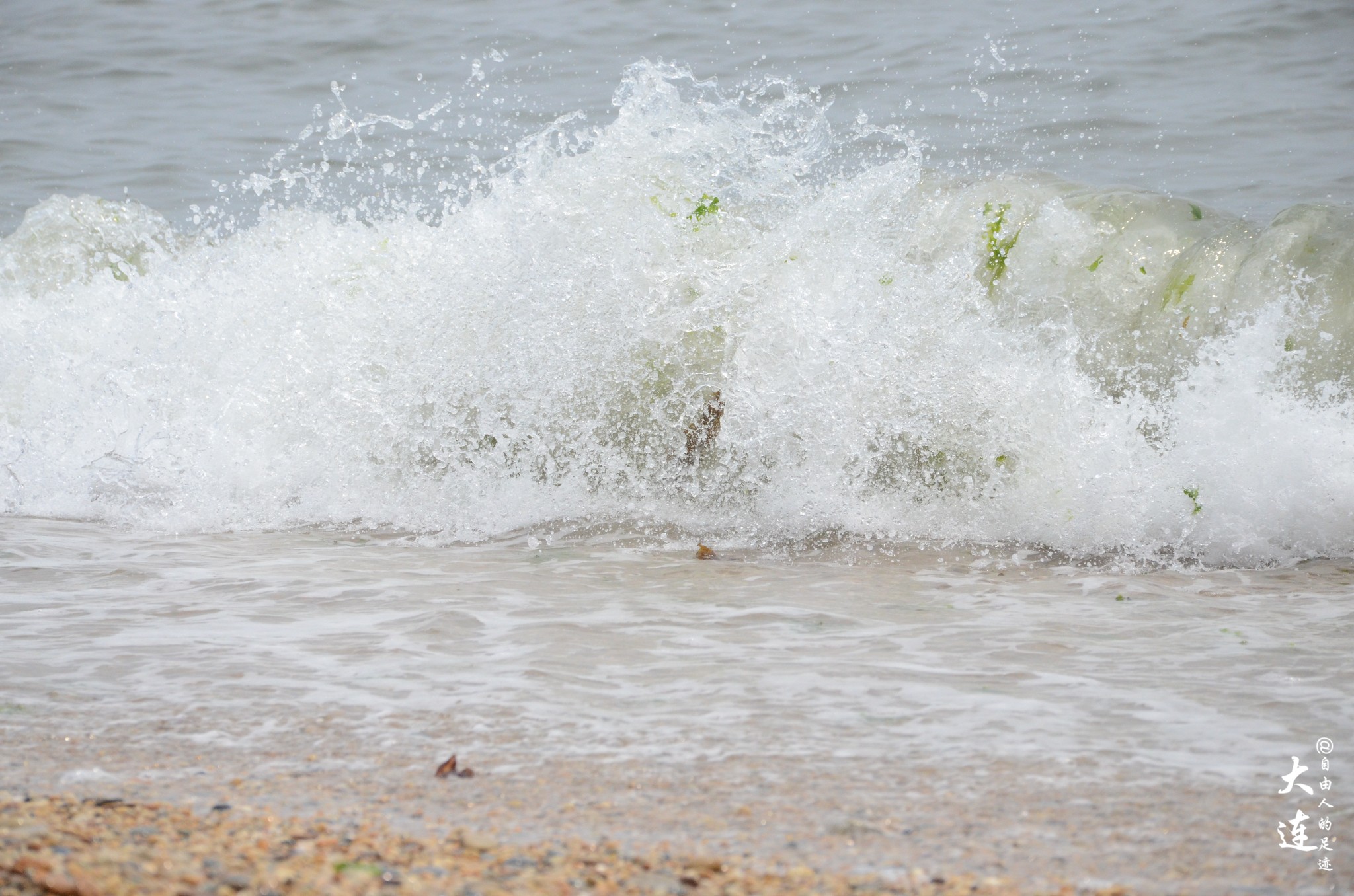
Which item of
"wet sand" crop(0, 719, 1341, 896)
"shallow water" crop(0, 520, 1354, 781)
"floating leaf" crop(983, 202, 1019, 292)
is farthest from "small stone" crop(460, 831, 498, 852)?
"floating leaf" crop(983, 202, 1019, 292)

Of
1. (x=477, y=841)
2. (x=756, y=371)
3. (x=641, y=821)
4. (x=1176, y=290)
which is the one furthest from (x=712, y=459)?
(x=477, y=841)

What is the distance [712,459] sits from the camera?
4152 millimetres

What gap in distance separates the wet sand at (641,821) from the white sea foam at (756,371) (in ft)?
6.24

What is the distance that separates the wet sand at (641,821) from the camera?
5.15ft

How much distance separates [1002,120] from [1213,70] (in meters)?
1.62

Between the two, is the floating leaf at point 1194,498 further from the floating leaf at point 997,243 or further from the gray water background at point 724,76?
the gray water background at point 724,76

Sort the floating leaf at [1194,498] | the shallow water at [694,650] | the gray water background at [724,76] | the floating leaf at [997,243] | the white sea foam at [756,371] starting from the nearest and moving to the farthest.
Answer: the shallow water at [694,650] < the floating leaf at [1194,498] < the white sea foam at [756,371] < the floating leaf at [997,243] < the gray water background at [724,76]

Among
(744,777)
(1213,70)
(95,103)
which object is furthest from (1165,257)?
(95,103)

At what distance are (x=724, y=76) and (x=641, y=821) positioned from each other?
8826mm

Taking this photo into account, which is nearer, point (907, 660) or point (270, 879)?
point (270, 879)

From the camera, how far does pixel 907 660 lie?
101 inches

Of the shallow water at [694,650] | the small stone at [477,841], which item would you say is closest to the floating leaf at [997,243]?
the shallow water at [694,650]

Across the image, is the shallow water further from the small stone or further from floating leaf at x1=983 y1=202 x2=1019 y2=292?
floating leaf at x1=983 y1=202 x2=1019 y2=292

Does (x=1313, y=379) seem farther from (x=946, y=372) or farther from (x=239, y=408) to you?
(x=239, y=408)
